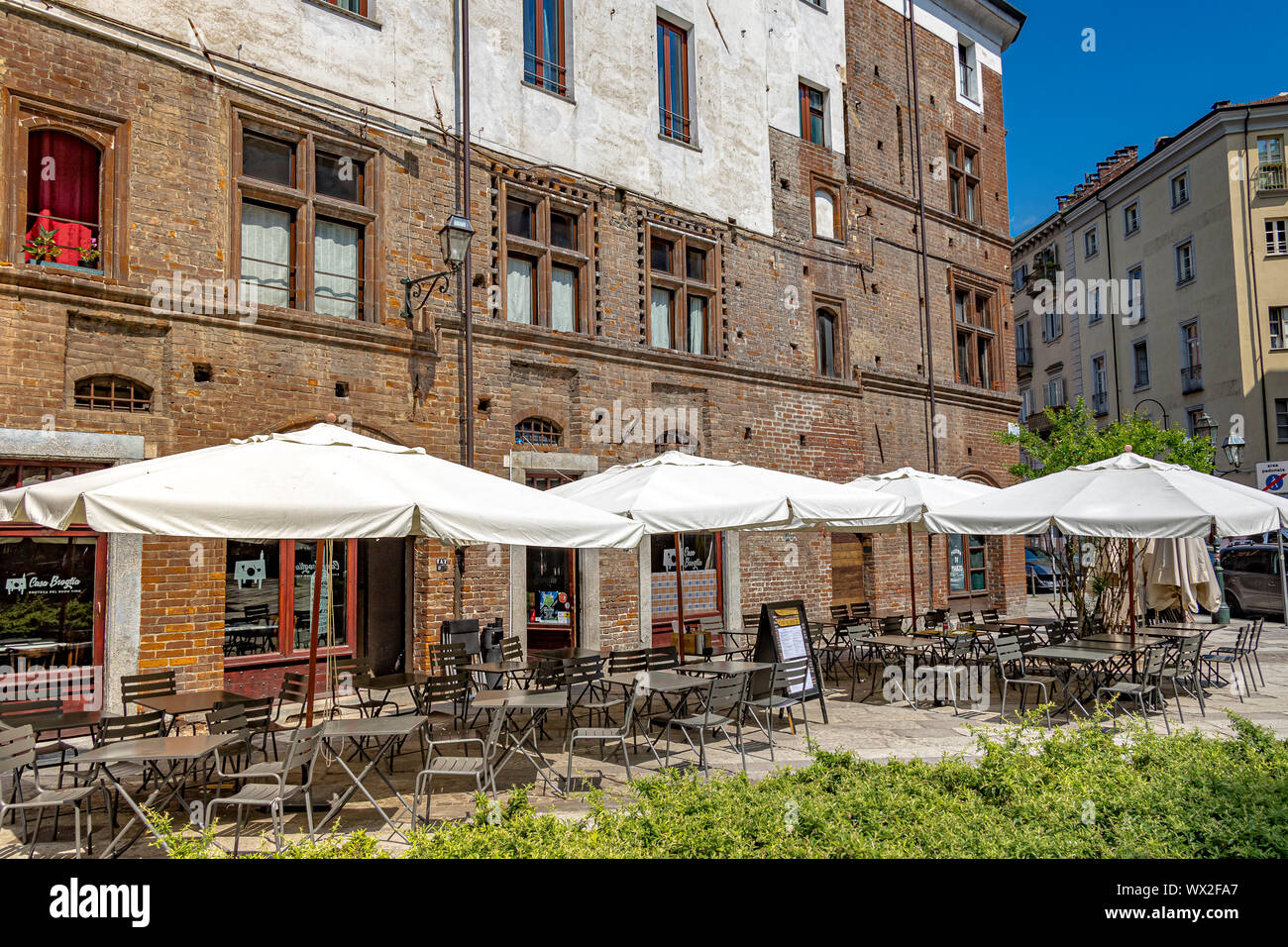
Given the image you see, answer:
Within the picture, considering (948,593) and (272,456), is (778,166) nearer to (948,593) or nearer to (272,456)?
(948,593)

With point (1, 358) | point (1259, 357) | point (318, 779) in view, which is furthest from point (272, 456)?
point (1259, 357)

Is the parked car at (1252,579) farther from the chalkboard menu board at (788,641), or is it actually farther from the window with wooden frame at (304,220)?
the window with wooden frame at (304,220)

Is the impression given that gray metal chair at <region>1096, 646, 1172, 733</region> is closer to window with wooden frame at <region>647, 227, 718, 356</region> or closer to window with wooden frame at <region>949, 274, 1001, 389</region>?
window with wooden frame at <region>647, 227, 718, 356</region>

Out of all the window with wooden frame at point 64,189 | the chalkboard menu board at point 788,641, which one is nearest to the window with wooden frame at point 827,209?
the chalkboard menu board at point 788,641

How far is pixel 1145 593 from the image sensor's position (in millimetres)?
13305

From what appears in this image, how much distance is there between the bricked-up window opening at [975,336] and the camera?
68.1ft

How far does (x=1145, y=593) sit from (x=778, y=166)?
9.46 meters

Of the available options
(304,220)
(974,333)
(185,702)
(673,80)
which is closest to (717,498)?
(185,702)

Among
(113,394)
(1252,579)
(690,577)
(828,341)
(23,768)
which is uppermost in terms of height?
(828,341)

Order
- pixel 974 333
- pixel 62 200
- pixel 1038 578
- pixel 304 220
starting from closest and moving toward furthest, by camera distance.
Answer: pixel 62 200 < pixel 304 220 < pixel 974 333 < pixel 1038 578

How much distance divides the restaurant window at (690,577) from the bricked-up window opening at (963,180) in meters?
10.7

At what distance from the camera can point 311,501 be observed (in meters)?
5.34

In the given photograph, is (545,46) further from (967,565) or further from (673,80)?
(967,565)

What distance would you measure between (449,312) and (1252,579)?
18.4 m
